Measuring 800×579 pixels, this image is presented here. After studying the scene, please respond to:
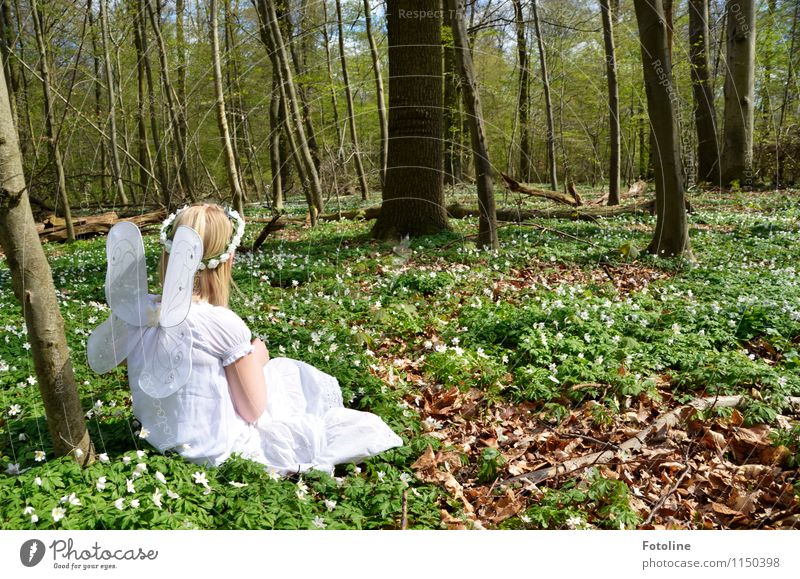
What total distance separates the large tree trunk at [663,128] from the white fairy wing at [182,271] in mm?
5802

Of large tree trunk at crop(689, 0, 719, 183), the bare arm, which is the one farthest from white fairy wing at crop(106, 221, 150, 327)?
large tree trunk at crop(689, 0, 719, 183)

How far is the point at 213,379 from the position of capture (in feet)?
8.85

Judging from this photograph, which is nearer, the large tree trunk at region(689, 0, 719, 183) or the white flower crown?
the white flower crown

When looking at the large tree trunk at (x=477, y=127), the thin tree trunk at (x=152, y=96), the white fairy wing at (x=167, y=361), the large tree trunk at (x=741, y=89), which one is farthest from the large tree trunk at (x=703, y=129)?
the white fairy wing at (x=167, y=361)

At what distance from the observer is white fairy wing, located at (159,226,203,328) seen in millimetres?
2309

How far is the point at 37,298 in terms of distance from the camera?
7.64 ft

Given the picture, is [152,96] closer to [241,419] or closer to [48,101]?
[48,101]

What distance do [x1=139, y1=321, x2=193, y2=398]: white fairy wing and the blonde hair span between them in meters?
0.27

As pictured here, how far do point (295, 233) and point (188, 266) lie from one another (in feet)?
28.5

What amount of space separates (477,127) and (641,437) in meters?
4.73

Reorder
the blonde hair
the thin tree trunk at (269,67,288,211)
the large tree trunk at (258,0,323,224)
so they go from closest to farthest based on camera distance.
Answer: the blonde hair, the large tree trunk at (258,0,323,224), the thin tree trunk at (269,67,288,211)

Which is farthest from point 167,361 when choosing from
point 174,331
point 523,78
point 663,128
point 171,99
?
point 523,78

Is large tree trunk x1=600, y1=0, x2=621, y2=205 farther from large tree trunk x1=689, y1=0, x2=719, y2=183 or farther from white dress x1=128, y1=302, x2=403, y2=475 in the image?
white dress x1=128, y1=302, x2=403, y2=475
